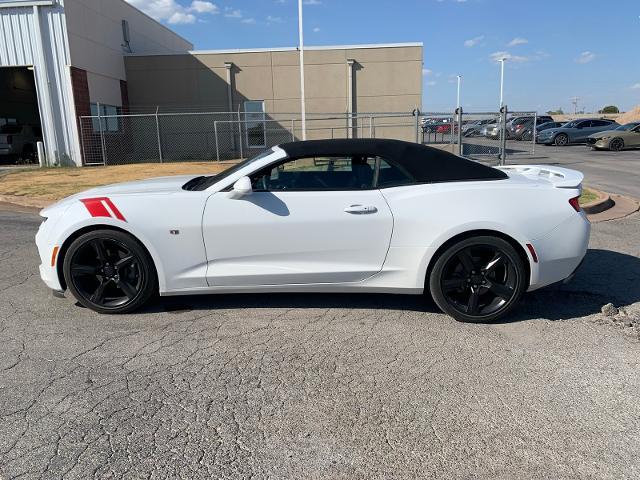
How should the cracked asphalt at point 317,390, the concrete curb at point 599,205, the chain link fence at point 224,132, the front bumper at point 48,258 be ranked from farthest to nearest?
the chain link fence at point 224,132, the concrete curb at point 599,205, the front bumper at point 48,258, the cracked asphalt at point 317,390

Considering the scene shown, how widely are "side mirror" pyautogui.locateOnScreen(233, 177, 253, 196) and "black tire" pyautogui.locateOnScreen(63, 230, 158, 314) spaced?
0.94 metres

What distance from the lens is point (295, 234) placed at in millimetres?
4074

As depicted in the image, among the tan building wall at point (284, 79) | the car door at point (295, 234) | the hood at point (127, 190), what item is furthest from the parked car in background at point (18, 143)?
the car door at point (295, 234)

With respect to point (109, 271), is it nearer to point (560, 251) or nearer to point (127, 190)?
point (127, 190)

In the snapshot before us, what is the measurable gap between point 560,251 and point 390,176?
1.51 m

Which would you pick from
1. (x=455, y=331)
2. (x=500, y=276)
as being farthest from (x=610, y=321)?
(x=455, y=331)

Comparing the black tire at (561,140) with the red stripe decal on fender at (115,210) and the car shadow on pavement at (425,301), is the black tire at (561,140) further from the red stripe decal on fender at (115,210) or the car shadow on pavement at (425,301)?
the red stripe decal on fender at (115,210)

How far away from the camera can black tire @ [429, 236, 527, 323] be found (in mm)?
4059

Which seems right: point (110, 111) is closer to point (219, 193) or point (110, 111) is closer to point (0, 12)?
point (0, 12)

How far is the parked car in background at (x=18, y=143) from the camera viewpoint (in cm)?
1895

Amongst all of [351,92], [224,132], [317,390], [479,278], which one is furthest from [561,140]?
[317,390]

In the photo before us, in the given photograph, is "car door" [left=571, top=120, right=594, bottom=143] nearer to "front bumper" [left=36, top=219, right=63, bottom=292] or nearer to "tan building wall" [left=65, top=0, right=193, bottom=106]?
"tan building wall" [left=65, top=0, right=193, bottom=106]

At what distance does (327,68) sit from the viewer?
23.1 metres

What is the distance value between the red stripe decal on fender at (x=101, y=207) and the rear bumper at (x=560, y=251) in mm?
3390
